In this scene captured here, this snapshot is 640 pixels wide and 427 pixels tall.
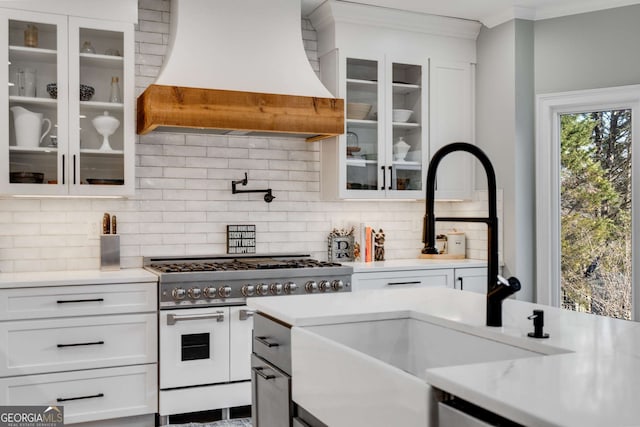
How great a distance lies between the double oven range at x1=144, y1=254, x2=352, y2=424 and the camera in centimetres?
384

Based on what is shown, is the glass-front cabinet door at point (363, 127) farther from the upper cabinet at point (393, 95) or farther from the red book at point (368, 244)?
the red book at point (368, 244)

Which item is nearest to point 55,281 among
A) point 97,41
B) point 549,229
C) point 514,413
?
point 97,41

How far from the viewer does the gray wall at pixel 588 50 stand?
4.41 metres

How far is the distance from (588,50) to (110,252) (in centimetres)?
372

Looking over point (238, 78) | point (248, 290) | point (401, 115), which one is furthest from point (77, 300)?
point (401, 115)

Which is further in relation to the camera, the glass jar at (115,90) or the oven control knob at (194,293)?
the glass jar at (115,90)

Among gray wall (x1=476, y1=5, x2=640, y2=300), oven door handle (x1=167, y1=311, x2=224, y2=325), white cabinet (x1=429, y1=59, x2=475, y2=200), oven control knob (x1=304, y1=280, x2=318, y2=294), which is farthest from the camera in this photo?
white cabinet (x1=429, y1=59, x2=475, y2=200)

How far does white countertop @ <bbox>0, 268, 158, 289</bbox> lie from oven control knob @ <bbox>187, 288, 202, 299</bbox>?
22cm

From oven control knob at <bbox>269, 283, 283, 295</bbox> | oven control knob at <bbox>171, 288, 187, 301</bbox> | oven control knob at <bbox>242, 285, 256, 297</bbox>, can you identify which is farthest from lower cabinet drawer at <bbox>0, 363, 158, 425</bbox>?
oven control knob at <bbox>269, 283, 283, 295</bbox>

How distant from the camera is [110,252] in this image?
4.24m

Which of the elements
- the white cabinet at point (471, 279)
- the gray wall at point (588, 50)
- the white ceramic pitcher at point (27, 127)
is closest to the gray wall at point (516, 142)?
the gray wall at point (588, 50)

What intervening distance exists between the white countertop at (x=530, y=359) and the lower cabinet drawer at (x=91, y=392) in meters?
1.65

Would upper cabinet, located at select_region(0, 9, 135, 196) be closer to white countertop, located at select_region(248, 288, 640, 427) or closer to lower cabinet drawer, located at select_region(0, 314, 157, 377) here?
lower cabinet drawer, located at select_region(0, 314, 157, 377)

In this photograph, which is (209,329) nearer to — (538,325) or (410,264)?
(410,264)
